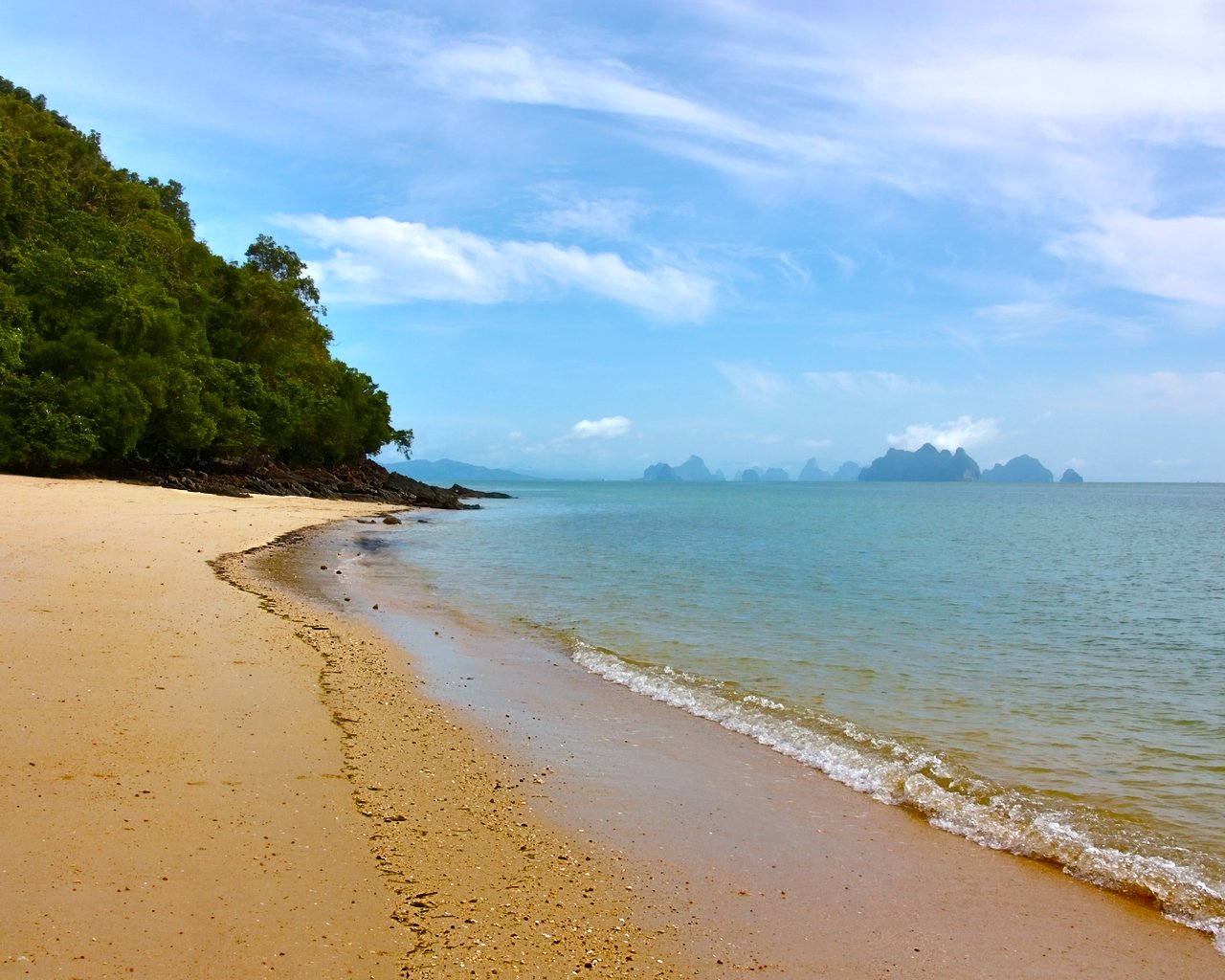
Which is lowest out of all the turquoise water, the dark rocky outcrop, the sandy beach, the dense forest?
the turquoise water

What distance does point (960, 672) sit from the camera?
12.1 metres

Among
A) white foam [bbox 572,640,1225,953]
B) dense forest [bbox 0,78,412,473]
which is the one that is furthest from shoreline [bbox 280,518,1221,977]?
dense forest [bbox 0,78,412,473]

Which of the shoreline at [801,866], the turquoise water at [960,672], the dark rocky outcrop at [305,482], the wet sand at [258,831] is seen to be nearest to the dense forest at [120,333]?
the dark rocky outcrop at [305,482]

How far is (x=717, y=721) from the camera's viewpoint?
8.92 metres

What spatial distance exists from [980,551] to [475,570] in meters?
23.3

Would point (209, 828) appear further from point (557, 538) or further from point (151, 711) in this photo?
point (557, 538)

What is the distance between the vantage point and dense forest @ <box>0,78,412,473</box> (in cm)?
3609

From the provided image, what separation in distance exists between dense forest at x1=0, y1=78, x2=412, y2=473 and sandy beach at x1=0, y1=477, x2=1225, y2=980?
32214mm

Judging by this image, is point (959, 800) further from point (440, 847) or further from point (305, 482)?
point (305, 482)

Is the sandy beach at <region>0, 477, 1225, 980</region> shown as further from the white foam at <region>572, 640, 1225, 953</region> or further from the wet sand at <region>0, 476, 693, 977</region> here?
the white foam at <region>572, 640, 1225, 953</region>

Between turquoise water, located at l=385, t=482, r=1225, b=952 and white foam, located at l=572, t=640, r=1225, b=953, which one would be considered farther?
turquoise water, located at l=385, t=482, r=1225, b=952

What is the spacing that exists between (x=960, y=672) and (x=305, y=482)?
5409 cm

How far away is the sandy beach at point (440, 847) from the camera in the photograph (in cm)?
388

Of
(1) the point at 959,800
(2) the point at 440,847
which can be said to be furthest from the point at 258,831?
(1) the point at 959,800
